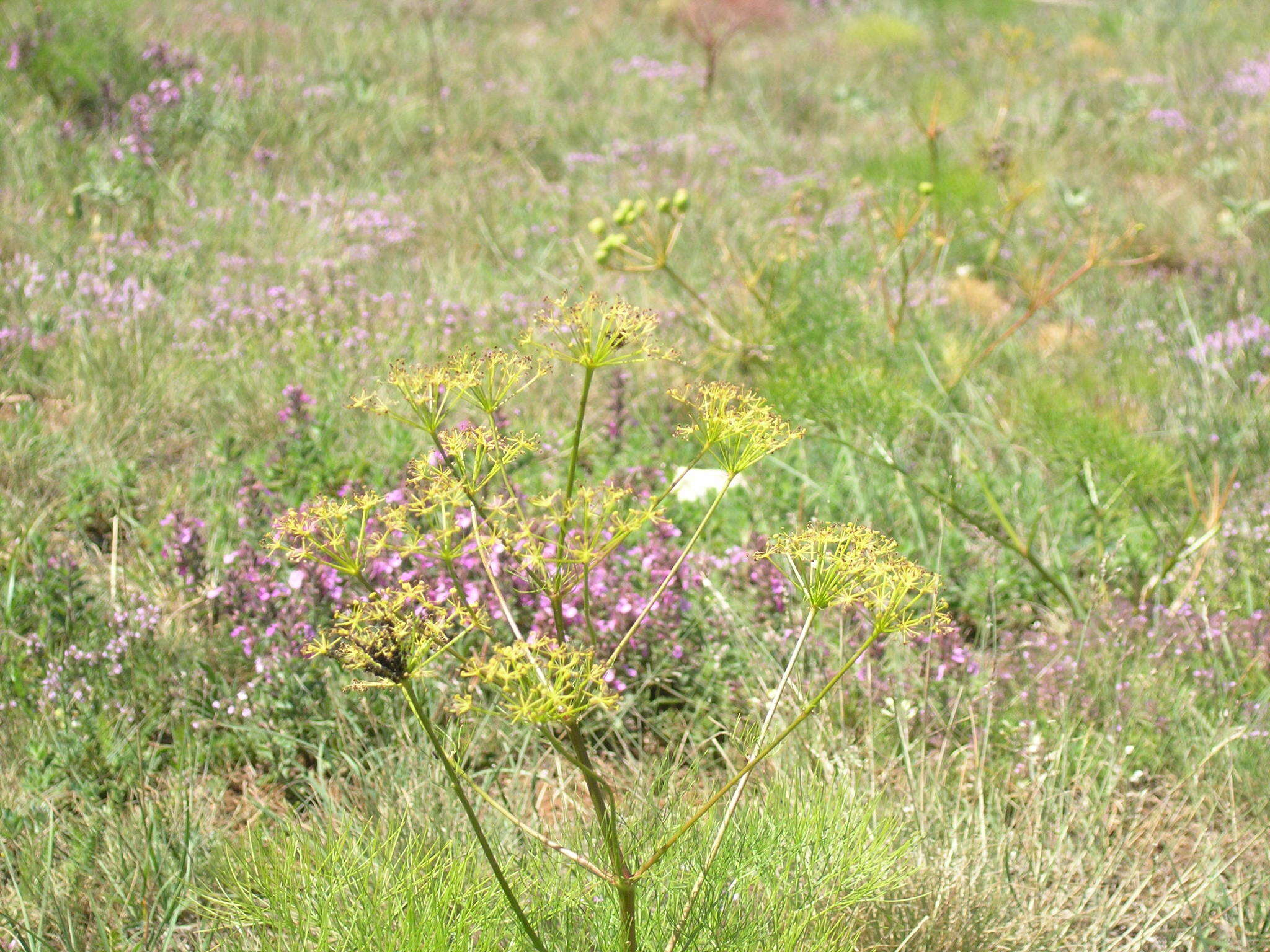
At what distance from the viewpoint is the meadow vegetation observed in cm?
137

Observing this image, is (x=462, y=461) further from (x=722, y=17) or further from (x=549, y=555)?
(x=722, y=17)

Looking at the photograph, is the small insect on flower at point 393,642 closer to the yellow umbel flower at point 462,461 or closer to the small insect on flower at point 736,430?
the yellow umbel flower at point 462,461

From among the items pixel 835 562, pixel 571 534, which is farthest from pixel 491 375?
pixel 835 562

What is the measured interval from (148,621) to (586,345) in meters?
1.72

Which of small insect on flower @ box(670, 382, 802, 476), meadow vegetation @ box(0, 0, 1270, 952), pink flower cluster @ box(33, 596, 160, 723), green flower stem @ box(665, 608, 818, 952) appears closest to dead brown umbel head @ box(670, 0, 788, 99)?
meadow vegetation @ box(0, 0, 1270, 952)

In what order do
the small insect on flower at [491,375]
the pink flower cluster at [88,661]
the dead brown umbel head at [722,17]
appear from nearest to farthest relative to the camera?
the small insect on flower at [491,375], the pink flower cluster at [88,661], the dead brown umbel head at [722,17]

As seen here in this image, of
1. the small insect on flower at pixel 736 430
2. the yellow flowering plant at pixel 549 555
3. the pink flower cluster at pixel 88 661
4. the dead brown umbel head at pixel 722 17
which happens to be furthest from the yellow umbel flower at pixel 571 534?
the dead brown umbel head at pixel 722 17

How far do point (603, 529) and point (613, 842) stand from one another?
344mm

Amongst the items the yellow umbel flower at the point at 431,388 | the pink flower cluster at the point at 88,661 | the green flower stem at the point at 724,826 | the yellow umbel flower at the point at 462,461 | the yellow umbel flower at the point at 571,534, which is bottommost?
the pink flower cluster at the point at 88,661

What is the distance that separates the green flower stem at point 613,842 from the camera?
3.65 ft

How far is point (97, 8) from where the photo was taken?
18.5 feet

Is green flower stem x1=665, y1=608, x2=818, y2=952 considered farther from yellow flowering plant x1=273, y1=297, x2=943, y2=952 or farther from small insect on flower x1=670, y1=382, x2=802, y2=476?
small insect on flower x1=670, y1=382, x2=802, y2=476

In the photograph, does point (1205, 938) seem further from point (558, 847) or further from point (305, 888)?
point (305, 888)

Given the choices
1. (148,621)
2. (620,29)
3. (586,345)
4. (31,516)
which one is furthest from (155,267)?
(620,29)
